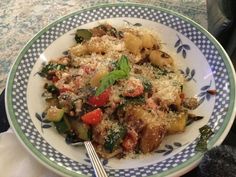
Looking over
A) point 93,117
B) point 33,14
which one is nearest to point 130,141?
point 93,117

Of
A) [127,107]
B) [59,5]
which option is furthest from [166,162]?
[59,5]

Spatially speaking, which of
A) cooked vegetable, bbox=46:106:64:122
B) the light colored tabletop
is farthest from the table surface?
cooked vegetable, bbox=46:106:64:122

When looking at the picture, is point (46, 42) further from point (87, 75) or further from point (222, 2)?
point (222, 2)

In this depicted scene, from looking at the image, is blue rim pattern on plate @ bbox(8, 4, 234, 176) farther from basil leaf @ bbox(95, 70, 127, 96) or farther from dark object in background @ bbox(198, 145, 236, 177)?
basil leaf @ bbox(95, 70, 127, 96)

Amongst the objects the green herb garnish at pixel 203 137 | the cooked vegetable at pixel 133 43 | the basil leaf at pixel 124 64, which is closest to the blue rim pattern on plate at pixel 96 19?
the green herb garnish at pixel 203 137

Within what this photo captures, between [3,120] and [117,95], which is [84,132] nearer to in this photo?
[117,95]
